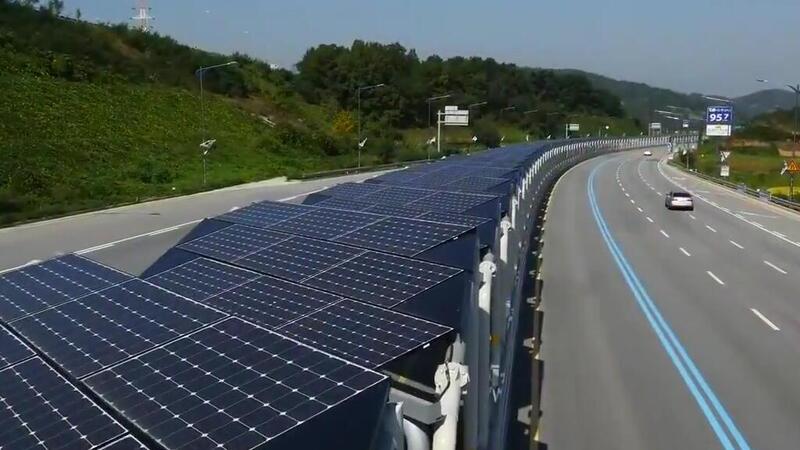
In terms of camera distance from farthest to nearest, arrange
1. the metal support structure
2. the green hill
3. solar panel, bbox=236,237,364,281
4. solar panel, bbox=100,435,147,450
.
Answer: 1. the green hill
2. solar panel, bbox=236,237,364,281
3. the metal support structure
4. solar panel, bbox=100,435,147,450

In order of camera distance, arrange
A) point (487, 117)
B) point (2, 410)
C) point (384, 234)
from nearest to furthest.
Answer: point (2, 410)
point (384, 234)
point (487, 117)

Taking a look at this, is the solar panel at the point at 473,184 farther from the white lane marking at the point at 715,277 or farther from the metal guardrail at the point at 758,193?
the metal guardrail at the point at 758,193

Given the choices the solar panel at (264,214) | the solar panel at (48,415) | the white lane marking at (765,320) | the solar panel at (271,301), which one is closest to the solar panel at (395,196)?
the solar panel at (264,214)

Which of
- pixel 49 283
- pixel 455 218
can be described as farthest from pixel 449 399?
pixel 455 218

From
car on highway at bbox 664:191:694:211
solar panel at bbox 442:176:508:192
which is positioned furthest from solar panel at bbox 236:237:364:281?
car on highway at bbox 664:191:694:211

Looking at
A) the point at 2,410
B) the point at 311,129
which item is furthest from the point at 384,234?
the point at 311,129

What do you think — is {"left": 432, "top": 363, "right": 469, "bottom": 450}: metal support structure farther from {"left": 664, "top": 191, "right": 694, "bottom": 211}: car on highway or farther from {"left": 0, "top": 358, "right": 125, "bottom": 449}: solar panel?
{"left": 664, "top": 191, "right": 694, "bottom": 211}: car on highway

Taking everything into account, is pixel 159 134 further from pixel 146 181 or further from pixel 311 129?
pixel 311 129
